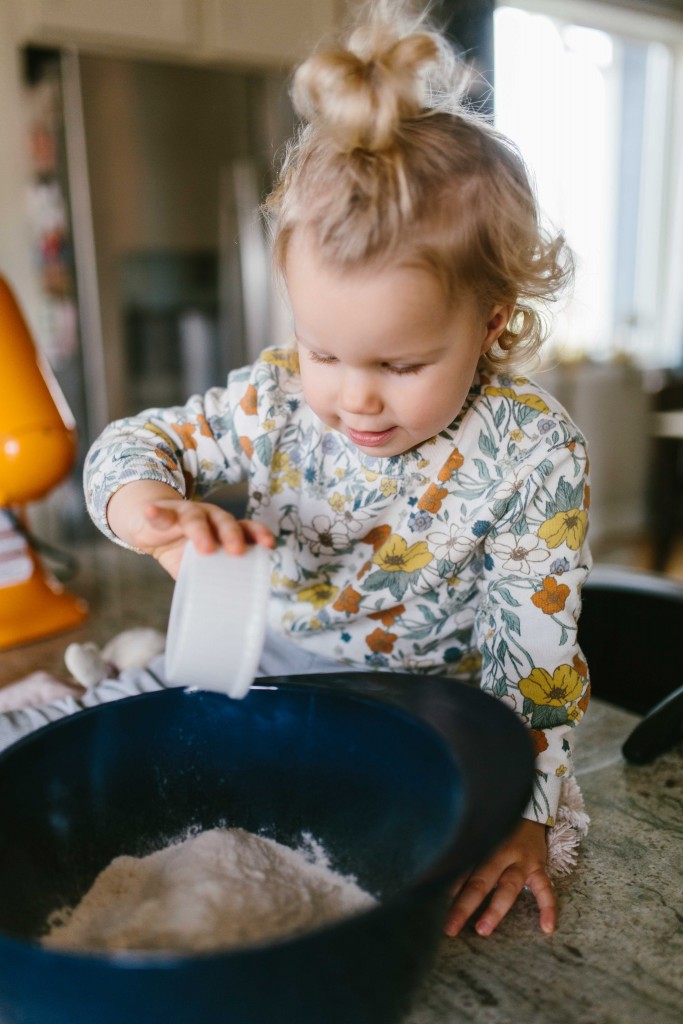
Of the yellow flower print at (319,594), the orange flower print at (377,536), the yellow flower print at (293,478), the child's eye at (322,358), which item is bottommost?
the yellow flower print at (319,594)

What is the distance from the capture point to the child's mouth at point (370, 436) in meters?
0.73

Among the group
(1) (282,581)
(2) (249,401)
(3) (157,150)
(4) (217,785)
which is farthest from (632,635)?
(3) (157,150)

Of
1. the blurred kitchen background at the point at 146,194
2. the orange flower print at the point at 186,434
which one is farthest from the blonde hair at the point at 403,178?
the blurred kitchen background at the point at 146,194

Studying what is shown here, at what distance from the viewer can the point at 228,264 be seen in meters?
2.88

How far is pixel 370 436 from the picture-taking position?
28.7 inches

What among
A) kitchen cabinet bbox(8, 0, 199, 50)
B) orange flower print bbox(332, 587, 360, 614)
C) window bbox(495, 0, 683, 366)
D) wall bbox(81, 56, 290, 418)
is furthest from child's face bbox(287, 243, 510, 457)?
window bbox(495, 0, 683, 366)

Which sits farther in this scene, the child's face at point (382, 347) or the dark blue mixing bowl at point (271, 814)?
the child's face at point (382, 347)

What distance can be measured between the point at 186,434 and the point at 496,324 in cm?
33

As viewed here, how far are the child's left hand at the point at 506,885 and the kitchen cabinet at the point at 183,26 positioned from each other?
2.13 meters

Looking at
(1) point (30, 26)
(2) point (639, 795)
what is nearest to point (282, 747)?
(2) point (639, 795)

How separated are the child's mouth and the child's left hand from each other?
336mm

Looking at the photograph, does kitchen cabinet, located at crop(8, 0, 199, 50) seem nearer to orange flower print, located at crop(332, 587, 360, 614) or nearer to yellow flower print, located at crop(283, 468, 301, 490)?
yellow flower print, located at crop(283, 468, 301, 490)

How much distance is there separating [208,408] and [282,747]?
1.35 feet

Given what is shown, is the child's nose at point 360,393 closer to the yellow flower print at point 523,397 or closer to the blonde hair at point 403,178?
the blonde hair at point 403,178
